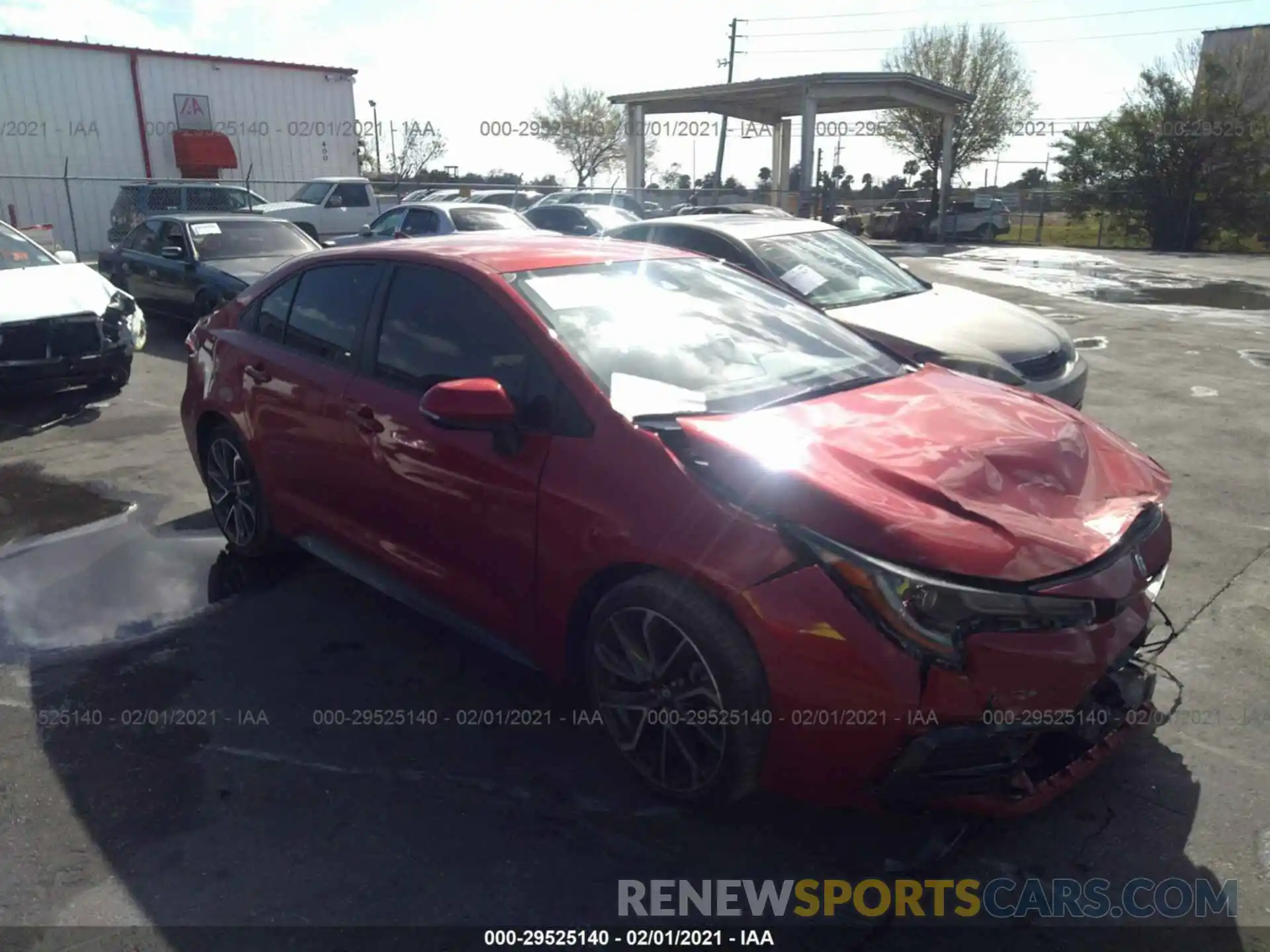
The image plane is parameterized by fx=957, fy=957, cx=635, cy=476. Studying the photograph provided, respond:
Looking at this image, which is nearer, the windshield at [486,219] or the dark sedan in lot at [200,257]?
the dark sedan in lot at [200,257]

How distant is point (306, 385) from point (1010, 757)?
9.96 ft

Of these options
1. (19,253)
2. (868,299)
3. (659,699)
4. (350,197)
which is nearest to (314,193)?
(350,197)

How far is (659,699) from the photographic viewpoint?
283cm

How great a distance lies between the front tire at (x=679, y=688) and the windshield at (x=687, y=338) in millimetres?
604

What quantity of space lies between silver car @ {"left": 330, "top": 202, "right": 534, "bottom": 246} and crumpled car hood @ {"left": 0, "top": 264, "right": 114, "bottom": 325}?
15.5 feet

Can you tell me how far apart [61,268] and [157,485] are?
385 centimetres

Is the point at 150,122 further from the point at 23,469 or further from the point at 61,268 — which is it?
the point at 23,469

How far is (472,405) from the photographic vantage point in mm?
2977

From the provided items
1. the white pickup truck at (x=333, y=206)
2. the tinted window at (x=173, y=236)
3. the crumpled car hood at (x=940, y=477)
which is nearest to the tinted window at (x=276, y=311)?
the crumpled car hood at (x=940, y=477)

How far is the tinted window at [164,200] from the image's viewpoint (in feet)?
60.1

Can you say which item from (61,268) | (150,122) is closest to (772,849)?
(61,268)

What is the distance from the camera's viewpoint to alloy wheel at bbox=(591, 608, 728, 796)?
2.71 meters

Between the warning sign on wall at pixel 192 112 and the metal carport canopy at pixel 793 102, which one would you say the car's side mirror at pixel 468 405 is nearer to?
the metal carport canopy at pixel 793 102

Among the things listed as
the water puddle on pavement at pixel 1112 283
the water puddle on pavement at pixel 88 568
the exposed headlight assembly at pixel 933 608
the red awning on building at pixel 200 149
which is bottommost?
the water puddle on pavement at pixel 88 568
